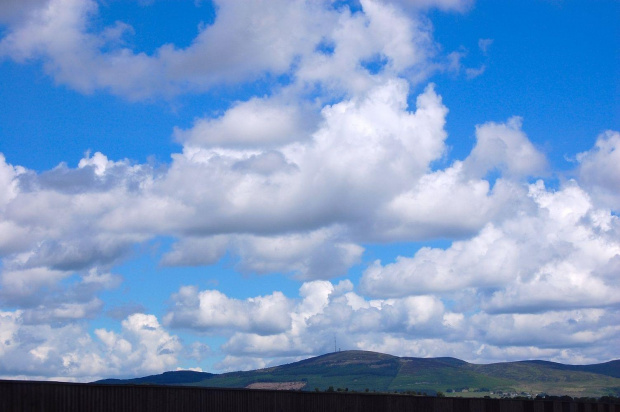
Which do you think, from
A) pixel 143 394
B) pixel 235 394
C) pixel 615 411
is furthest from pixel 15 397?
pixel 615 411

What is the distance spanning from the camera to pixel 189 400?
1532 inches

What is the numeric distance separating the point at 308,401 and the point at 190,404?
896 cm

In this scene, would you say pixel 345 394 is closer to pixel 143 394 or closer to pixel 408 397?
pixel 408 397

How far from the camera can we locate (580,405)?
70.1 m

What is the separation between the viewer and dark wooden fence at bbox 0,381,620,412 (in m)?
31.8

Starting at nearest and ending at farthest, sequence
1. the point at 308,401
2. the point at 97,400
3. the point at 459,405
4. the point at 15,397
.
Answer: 1. the point at 15,397
2. the point at 97,400
3. the point at 308,401
4. the point at 459,405

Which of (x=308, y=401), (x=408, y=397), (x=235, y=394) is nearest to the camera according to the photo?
(x=235, y=394)

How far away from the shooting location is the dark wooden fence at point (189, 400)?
104ft

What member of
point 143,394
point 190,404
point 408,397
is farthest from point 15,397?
point 408,397

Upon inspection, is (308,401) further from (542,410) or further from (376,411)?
(542,410)

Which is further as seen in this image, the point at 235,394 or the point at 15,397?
the point at 235,394

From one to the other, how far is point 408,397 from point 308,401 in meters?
11.1

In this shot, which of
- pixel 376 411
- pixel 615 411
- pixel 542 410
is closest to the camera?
pixel 376 411

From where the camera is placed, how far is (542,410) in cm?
6694
